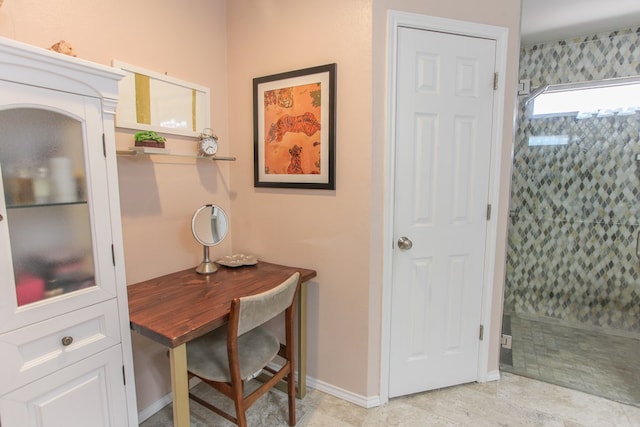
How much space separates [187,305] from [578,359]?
2.67 meters

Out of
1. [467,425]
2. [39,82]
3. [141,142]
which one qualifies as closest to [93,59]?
[141,142]

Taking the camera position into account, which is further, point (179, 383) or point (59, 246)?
point (179, 383)

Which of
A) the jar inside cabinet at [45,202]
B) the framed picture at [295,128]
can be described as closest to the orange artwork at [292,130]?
the framed picture at [295,128]

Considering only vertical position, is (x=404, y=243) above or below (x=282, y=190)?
below

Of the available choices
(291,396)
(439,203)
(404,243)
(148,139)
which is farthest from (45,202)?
(439,203)

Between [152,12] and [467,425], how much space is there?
273 centimetres

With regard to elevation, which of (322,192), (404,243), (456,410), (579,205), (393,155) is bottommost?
(456,410)

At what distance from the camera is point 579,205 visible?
9.49 feet

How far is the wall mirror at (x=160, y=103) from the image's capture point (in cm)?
160

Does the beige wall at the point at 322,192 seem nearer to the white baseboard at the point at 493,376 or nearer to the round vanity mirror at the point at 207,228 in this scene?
the round vanity mirror at the point at 207,228

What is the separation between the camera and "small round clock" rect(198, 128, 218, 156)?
193 centimetres

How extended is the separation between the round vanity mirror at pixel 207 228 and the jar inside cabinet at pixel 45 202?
0.72 meters

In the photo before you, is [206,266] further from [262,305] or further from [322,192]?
[322,192]

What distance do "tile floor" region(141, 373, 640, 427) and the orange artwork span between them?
137cm
